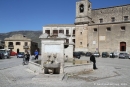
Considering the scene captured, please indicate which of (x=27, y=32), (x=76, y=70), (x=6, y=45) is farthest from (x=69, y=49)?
(x=27, y=32)

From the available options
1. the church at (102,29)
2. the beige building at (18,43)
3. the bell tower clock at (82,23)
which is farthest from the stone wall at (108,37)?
the beige building at (18,43)

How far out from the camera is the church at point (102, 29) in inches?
1457

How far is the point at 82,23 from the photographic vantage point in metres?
41.3

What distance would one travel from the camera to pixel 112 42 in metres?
37.8

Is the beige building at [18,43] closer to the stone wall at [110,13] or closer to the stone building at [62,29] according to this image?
the stone building at [62,29]

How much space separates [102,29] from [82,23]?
16.7 feet

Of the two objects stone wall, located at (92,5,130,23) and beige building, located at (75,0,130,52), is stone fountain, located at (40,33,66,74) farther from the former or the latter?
stone wall, located at (92,5,130,23)

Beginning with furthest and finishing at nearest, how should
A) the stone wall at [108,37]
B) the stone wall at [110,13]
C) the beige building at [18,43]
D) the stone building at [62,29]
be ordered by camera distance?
1. the stone building at [62,29]
2. the beige building at [18,43]
3. the stone wall at [110,13]
4. the stone wall at [108,37]

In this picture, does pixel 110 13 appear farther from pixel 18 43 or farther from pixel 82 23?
pixel 18 43

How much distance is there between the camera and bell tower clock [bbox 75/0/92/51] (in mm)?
40875

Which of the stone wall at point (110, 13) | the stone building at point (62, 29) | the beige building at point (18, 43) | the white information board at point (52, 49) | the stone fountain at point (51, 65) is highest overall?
the stone wall at point (110, 13)

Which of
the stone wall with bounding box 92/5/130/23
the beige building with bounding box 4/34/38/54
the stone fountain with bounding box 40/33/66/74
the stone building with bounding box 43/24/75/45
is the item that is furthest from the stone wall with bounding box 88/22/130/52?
the stone fountain with bounding box 40/33/66/74

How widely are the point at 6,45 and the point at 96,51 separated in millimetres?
29421

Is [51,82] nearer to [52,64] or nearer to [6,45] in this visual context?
[52,64]
